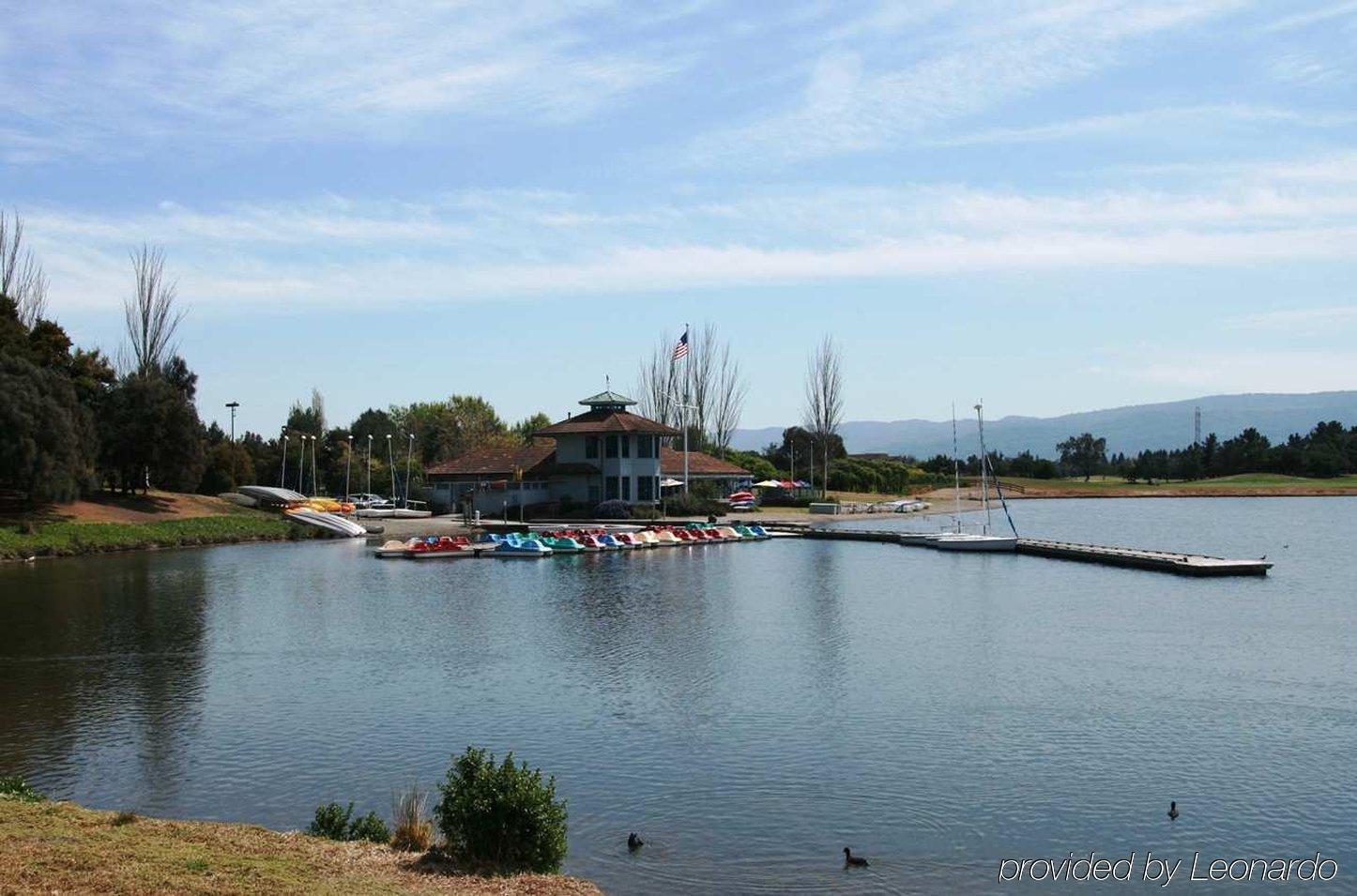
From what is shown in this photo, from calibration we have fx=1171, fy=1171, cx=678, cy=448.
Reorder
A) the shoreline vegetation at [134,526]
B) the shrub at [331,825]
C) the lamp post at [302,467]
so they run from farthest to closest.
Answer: the lamp post at [302,467], the shoreline vegetation at [134,526], the shrub at [331,825]

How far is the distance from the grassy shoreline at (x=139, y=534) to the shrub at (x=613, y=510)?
19.9 meters

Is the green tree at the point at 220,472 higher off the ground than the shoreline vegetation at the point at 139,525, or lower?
higher

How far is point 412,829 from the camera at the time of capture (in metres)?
16.2

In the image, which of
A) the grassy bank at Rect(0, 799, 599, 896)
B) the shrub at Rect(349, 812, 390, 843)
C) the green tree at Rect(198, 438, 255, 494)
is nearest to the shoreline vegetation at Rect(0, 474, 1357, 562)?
the green tree at Rect(198, 438, 255, 494)

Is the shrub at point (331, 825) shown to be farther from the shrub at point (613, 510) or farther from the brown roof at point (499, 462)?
the brown roof at point (499, 462)

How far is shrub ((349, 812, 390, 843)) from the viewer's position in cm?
1638

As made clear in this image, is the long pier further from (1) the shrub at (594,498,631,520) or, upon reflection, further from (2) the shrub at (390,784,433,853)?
(2) the shrub at (390,784,433,853)

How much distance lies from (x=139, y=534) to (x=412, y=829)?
60581 millimetres

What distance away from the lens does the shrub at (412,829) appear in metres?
16.1

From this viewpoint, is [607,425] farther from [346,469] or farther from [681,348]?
[346,469]

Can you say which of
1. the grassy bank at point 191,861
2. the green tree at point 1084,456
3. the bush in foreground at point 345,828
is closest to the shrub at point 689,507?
the bush in foreground at point 345,828

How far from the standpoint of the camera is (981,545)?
6975cm

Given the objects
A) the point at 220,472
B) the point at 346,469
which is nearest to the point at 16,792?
the point at 220,472

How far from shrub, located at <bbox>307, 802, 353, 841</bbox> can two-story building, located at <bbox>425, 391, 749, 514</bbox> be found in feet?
229
